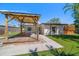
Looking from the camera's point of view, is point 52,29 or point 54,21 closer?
point 54,21

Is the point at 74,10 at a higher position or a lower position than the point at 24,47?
higher

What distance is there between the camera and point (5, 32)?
6.19 m

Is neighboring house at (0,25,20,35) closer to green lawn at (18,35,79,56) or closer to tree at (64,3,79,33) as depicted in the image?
green lawn at (18,35,79,56)

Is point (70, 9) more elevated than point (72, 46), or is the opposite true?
point (70, 9)

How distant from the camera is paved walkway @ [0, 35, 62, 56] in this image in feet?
20.2

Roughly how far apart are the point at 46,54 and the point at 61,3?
96cm

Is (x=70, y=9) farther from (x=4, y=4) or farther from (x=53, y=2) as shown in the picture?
(x=4, y=4)

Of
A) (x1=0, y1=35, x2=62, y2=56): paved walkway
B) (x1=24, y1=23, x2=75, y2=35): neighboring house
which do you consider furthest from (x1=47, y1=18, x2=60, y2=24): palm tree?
(x1=0, y1=35, x2=62, y2=56): paved walkway

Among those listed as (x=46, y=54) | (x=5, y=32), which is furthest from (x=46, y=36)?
(x=5, y=32)

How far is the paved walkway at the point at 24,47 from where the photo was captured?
243 inches

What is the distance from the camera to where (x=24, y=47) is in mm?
6273

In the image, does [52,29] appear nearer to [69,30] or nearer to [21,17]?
[69,30]

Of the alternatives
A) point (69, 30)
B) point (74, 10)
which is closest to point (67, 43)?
point (69, 30)

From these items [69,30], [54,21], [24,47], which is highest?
[54,21]
